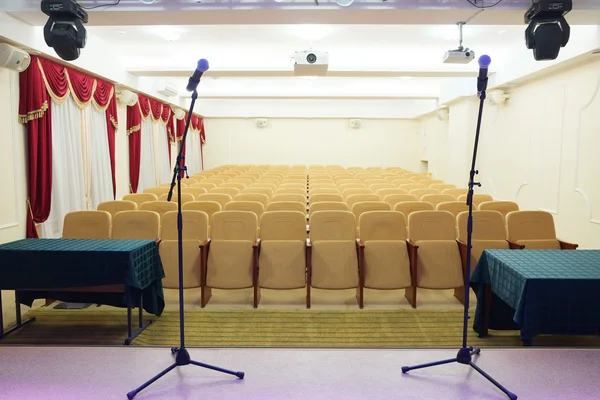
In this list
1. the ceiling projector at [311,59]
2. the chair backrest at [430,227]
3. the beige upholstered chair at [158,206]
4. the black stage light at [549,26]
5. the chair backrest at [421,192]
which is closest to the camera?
the black stage light at [549,26]

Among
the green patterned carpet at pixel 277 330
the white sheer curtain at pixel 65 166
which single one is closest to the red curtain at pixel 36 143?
the white sheer curtain at pixel 65 166

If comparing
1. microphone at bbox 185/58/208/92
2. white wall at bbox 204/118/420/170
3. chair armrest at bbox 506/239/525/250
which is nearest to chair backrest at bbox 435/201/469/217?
chair armrest at bbox 506/239/525/250

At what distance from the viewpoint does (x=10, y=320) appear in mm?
4152

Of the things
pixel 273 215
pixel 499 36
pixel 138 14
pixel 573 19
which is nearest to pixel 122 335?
pixel 273 215

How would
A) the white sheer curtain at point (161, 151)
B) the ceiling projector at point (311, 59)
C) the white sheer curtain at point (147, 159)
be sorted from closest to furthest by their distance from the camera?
1. the ceiling projector at point (311, 59)
2. the white sheer curtain at point (147, 159)
3. the white sheer curtain at point (161, 151)

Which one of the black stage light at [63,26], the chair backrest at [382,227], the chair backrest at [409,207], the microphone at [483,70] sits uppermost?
Result: the black stage light at [63,26]

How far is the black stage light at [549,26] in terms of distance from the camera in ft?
15.6

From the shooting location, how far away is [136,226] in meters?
5.04

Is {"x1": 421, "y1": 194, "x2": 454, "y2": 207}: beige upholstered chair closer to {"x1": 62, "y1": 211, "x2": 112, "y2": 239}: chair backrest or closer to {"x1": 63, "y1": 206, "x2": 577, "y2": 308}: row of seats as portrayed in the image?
{"x1": 63, "y1": 206, "x2": 577, "y2": 308}: row of seats

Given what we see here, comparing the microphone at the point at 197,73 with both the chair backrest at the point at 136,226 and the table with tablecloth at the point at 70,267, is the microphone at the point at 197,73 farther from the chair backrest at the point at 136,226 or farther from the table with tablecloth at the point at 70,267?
the chair backrest at the point at 136,226

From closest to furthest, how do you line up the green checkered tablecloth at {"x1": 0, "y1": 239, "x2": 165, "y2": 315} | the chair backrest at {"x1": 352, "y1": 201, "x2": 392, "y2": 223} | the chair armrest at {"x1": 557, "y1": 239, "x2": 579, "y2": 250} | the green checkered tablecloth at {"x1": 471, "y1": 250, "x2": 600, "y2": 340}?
the green checkered tablecloth at {"x1": 471, "y1": 250, "x2": 600, "y2": 340} < the green checkered tablecloth at {"x1": 0, "y1": 239, "x2": 165, "y2": 315} < the chair armrest at {"x1": 557, "y1": 239, "x2": 579, "y2": 250} < the chair backrest at {"x1": 352, "y1": 201, "x2": 392, "y2": 223}

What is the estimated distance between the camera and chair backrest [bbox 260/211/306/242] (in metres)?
5.01

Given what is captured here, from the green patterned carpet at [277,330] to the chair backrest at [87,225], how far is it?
3.22 ft

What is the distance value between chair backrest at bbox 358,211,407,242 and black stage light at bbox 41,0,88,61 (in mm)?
3687
